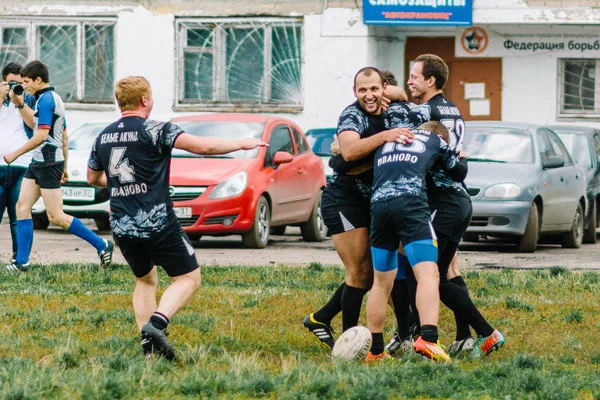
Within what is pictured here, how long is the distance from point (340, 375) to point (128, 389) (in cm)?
106

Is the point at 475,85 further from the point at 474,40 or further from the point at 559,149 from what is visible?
the point at 559,149

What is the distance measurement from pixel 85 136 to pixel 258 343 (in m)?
12.0

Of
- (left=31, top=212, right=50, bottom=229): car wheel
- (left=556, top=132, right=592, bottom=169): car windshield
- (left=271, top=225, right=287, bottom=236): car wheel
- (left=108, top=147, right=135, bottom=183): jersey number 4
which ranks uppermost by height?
(left=108, top=147, right=135, bottom=183): jersey number 4

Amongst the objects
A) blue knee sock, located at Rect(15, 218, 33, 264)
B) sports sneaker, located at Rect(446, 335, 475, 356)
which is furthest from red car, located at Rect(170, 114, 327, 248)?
sports sneaker, located at Rect(446, 335, 475, 356)

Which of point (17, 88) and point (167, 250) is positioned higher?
point (17, 88)

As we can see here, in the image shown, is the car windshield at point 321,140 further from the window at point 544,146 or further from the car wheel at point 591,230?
the window at point 544,146

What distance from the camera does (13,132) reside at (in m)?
12.7

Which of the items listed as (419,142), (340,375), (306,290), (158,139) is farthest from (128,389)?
(306,290)

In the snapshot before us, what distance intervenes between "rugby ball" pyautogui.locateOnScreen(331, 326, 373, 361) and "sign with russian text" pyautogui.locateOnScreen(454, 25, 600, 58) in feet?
70.4

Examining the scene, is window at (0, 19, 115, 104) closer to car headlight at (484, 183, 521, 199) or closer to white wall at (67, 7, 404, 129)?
white wall at (67, 7, 404, 129)

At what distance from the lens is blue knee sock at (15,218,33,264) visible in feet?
40.3

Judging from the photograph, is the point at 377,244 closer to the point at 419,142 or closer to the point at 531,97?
the point at 419,142

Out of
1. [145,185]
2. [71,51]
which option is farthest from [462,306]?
[71,51]

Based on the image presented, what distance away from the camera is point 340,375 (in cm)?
656
